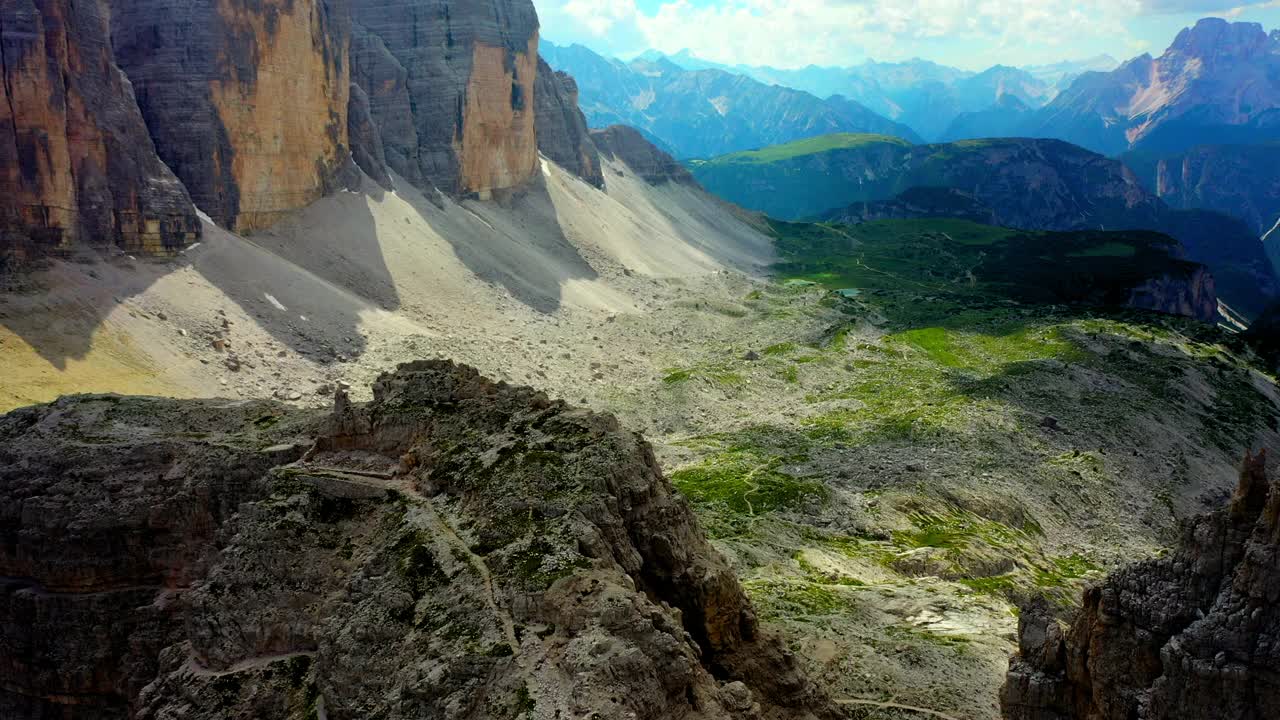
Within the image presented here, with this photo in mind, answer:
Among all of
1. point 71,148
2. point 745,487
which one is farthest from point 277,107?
point 745,487

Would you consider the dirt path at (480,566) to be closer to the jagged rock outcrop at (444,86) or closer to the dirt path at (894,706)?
the dirt path at (894,706)

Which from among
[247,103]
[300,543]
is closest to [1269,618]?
[300,543]

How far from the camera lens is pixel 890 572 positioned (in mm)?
34188

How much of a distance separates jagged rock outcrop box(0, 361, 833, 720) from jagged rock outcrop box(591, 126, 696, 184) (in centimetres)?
12722

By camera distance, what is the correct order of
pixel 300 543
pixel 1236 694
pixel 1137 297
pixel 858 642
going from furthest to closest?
pixel 1137 297, pixel 858 642, pixel 300 543, pixel 1236 694

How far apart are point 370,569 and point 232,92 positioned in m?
50.5

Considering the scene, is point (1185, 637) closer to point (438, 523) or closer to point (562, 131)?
point (438, 523)

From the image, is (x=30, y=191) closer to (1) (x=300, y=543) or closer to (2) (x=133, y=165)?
(2) (x=133, y=165)

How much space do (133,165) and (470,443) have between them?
131ft

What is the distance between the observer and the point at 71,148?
157 ft

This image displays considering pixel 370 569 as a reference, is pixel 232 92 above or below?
above

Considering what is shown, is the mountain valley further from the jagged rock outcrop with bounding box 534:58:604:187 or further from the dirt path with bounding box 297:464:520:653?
the jagged rock outcrop with bounding box 534:58:604:187

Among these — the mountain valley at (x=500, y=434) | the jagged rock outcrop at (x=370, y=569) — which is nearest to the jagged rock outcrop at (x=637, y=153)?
the mountain valley at (x=500, y=434)

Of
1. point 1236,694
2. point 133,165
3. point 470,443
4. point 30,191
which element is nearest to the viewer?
point 1236,694
